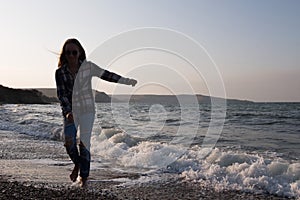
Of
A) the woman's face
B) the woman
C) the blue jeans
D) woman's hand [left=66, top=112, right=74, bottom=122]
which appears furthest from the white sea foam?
the woman's face

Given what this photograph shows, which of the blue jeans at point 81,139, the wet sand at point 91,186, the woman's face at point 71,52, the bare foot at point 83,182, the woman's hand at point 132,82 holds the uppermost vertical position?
the woman's face at point 71,52

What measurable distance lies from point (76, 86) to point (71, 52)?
48 centimetres

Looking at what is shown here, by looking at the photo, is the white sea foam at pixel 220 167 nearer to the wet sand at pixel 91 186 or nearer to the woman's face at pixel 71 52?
the wet sand at pixel 91 186

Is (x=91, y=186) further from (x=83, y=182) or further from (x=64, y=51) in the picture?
(x=64, y=51)

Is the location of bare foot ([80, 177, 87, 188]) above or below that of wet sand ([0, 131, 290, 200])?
above

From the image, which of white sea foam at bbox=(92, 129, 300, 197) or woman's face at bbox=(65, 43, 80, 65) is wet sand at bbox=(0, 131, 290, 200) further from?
woman's face at bbox=(65, 43, 80, 65)

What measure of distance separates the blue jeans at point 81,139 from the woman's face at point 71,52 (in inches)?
32.5

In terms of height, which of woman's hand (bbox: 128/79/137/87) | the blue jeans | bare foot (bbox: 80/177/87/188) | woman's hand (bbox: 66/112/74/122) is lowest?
bare foot (bbox: 80/177/87/188)

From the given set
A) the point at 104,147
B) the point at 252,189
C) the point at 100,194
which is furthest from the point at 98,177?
the point at 104,147

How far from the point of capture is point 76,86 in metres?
6.05

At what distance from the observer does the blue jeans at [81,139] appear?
242 inches

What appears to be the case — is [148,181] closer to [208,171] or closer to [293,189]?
[208,171]

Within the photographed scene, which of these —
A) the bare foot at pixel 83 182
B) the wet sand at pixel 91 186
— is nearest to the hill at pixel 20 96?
the wet sand at pixel 91 186

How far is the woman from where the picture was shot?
6.02 meters
